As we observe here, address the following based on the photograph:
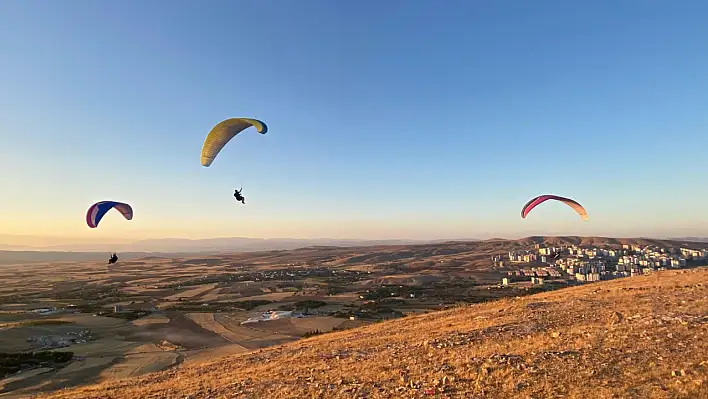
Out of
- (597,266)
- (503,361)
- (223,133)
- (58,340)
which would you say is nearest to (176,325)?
(58,340)

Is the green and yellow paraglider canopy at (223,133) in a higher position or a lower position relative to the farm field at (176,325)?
higher

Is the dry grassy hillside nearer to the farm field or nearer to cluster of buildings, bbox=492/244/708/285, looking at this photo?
the farm field

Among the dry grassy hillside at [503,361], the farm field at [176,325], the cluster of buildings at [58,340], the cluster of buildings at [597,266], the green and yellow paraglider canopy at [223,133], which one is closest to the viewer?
the dry grassy hillside at [503,361]

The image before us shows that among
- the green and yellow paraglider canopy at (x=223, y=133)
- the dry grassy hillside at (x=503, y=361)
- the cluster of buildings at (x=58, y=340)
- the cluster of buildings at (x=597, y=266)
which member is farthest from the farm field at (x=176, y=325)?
the cluster of buildings at (x=597, y=266)

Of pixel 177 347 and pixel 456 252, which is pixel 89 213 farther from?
pixel 456 252

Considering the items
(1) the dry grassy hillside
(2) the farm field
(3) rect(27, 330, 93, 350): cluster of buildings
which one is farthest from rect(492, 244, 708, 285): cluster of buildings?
(3) rect(27, 330, 93, 350): cluster of buildings

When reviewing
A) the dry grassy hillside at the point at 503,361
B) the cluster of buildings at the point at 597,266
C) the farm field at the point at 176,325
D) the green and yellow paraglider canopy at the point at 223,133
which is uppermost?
the green and yellow paraglider canopy at the point at 223,133

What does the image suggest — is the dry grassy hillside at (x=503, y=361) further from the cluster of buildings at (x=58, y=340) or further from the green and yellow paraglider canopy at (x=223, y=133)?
the cluster of buildings at (x=58, y=340)
